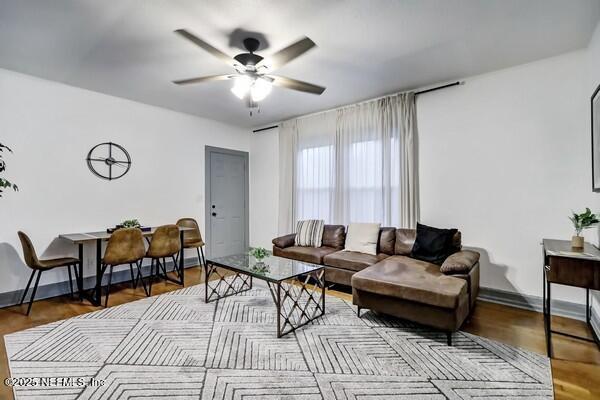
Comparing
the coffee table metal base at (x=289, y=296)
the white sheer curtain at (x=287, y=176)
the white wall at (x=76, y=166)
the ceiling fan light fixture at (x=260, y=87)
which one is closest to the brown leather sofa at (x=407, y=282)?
the coffee table metal base at (x=289, y=296)

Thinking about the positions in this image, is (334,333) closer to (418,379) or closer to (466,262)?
(418,379)

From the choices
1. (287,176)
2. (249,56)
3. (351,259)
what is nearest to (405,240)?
(351,259)

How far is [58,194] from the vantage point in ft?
12.1

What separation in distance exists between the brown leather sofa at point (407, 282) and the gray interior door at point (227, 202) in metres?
2.43

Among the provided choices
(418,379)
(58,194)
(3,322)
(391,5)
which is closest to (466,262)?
(418,379)

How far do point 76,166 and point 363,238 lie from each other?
3974 millimetres

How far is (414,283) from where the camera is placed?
2.54m

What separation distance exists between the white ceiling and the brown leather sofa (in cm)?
202

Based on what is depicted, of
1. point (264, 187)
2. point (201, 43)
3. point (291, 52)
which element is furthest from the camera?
point (264, 187)

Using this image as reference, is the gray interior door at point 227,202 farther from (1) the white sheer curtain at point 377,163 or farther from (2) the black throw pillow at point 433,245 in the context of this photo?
(2) the black throw pillow at point 433,245

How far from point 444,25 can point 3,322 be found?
4.94 m

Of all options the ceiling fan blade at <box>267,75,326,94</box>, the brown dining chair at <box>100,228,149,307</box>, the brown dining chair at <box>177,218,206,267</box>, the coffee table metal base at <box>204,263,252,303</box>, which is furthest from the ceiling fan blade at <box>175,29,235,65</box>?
the brown dining chair at <box>177,218,206,267</box>

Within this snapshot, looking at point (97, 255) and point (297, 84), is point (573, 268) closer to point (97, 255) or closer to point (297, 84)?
point (297, 84)

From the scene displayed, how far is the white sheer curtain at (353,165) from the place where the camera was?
398 cm
